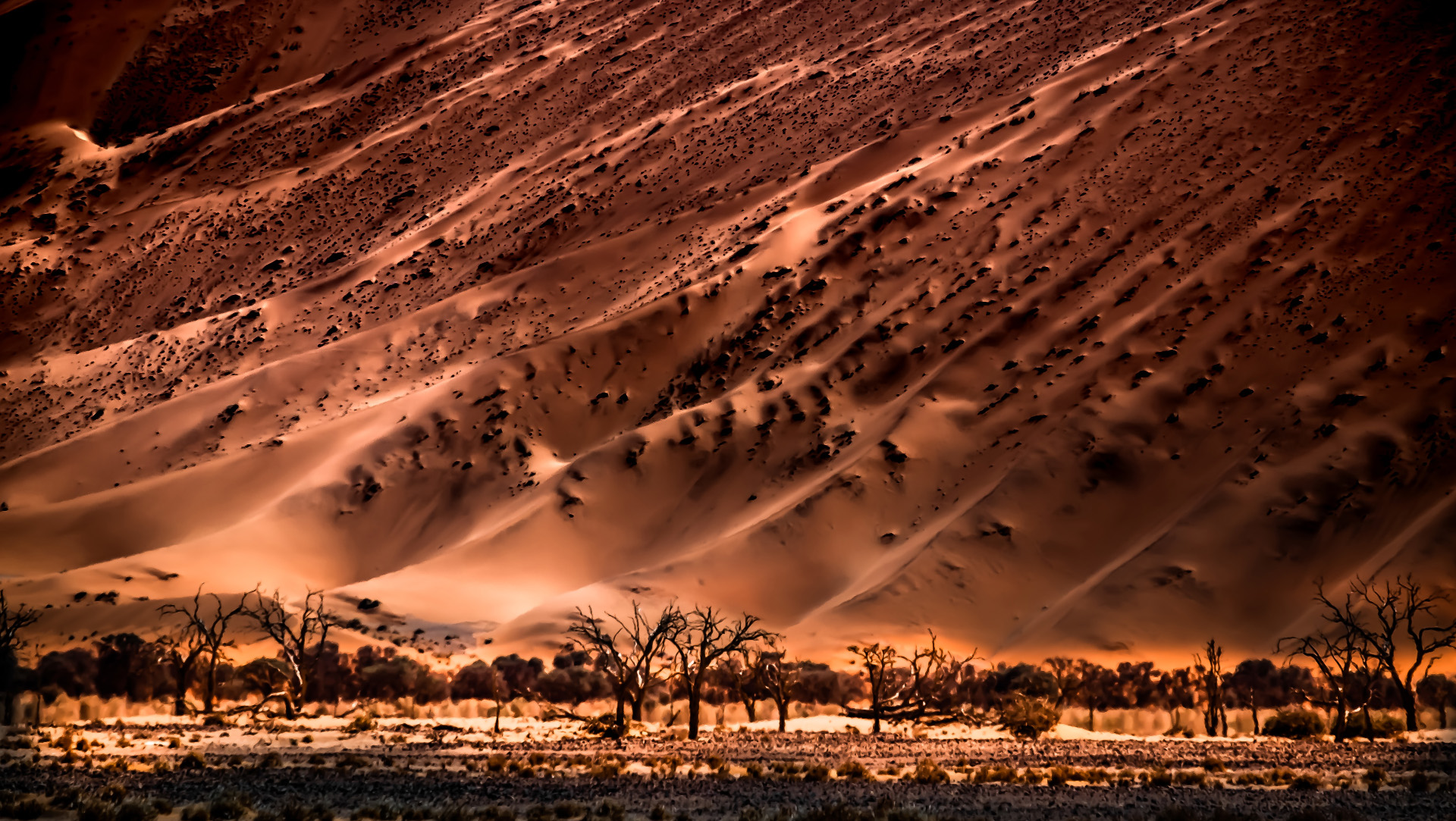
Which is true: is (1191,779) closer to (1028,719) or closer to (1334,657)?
(1028,719)

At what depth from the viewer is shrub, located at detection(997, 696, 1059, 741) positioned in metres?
31.8

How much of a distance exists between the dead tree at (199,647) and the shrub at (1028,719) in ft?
69.7

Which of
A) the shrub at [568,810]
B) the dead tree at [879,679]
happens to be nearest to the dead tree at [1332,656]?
the dead tree at [879,679]

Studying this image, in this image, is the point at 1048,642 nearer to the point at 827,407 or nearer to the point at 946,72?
the point at 827,407

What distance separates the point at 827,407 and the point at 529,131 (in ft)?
127

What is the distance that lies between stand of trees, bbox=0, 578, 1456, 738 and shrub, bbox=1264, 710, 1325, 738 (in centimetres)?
151

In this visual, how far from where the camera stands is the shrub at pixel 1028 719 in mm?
31828

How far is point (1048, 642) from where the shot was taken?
42.1 metres

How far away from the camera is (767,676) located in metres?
36.0

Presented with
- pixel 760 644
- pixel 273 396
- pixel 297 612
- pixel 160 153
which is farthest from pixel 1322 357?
pixel 160 153

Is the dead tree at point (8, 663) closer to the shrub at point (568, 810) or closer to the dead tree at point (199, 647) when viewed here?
the dead tree at point (199, 647)

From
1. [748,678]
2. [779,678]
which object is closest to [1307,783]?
[779,678]

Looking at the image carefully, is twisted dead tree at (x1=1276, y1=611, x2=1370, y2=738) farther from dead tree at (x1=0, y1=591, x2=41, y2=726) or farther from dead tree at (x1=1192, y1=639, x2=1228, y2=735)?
dead tree at (x1=0, y1=591, x2=41, y2=726)

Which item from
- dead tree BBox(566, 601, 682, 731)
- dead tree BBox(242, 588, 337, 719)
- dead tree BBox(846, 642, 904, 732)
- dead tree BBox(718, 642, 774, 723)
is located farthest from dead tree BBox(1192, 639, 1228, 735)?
dead tree BBox(242, 588, 337, 719)
